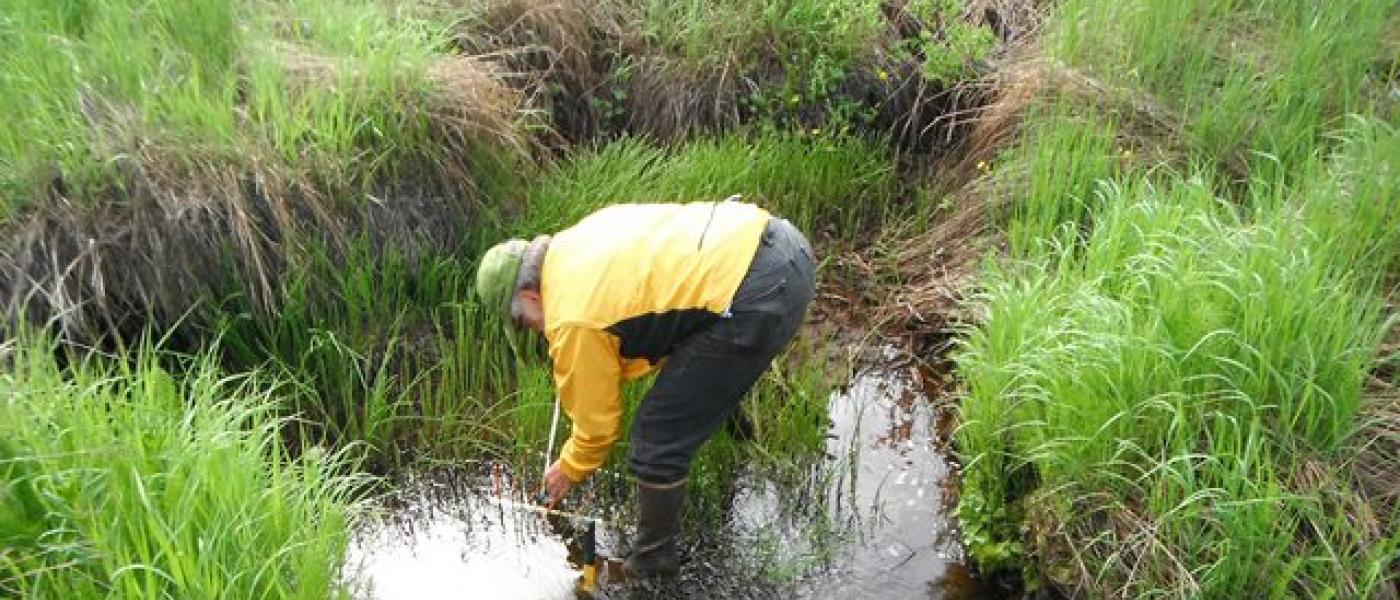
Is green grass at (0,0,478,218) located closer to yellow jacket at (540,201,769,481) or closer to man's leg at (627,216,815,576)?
yellow jacket at (540,201,769,481)

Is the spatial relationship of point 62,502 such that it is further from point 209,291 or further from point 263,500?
point 209,291

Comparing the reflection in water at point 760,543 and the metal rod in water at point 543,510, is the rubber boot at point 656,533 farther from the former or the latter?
the metal rod in water at point 543,510

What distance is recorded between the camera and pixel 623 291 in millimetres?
3049

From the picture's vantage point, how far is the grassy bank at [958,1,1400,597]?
305 cm

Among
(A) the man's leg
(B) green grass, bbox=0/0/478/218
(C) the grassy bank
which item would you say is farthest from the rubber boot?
(B) green grass, bbox=0/0/478/218

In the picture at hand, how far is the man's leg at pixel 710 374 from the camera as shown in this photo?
3238 mm

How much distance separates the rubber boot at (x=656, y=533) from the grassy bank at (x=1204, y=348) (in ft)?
3.03

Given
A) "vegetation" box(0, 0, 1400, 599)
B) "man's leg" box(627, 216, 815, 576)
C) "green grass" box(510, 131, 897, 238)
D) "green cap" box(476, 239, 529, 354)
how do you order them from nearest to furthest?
"vegetation" box(0, 0, 1400, 599) < "green cap" box(476, 239, 529, 354) < "man's leg" box(627, 216, 815, 576) < "green grass" box(510, 131, 897, 238)

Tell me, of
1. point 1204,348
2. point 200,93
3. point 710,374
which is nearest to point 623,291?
point 710,374

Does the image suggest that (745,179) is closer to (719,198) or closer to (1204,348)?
(719,198)

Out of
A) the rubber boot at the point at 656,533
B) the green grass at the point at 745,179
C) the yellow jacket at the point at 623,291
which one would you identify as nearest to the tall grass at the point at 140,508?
the yellow jacket at the point at 623,291

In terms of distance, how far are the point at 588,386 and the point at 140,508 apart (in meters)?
1.12

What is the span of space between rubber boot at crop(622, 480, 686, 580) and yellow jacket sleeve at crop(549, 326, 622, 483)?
0.94ft

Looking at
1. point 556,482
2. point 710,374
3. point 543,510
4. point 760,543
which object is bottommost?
point 760,543
